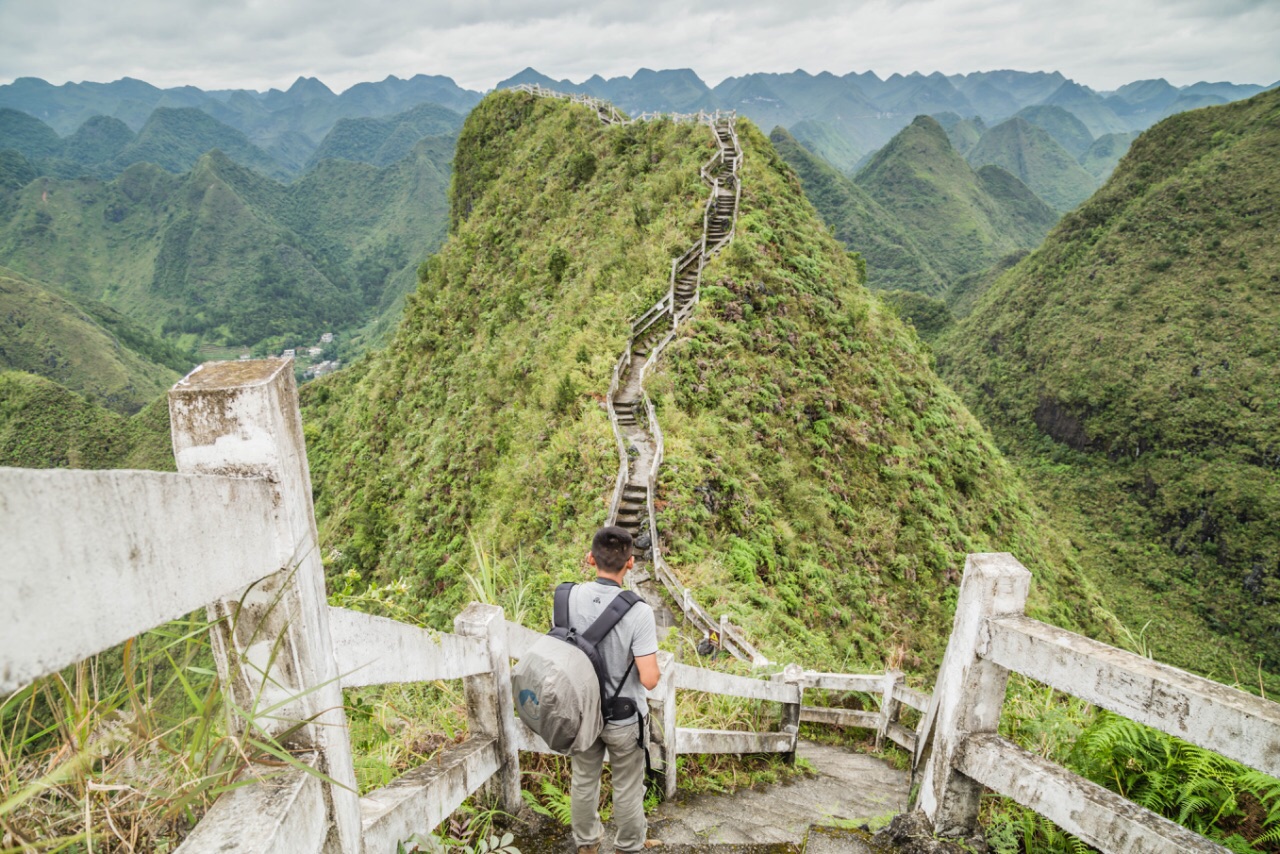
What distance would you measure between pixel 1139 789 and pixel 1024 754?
786 mm

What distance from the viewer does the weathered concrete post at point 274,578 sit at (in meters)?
1.47

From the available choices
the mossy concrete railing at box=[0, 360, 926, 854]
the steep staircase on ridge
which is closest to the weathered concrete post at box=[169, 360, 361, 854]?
the mossy concrete railing at box=[0, 360, 926, 854]

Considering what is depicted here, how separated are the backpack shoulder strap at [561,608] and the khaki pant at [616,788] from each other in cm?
61

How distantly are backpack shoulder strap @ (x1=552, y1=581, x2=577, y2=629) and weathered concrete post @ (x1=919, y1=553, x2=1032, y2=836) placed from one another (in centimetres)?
179

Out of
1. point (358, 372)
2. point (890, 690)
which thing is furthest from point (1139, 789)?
point (358, 372)

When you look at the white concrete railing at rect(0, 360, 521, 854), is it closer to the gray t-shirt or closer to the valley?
the gray t-shirt

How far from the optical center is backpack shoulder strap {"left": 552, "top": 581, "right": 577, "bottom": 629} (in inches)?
127

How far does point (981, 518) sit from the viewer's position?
789 inches

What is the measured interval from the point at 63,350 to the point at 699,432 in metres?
125

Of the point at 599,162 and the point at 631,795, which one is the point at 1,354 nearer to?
the point at 599,162

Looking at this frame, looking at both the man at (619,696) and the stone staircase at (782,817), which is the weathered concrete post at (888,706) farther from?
the man at (619,696)

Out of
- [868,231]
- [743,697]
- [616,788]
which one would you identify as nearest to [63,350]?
[743,697]

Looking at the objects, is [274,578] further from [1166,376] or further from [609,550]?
[1166,376]

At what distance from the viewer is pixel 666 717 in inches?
151
